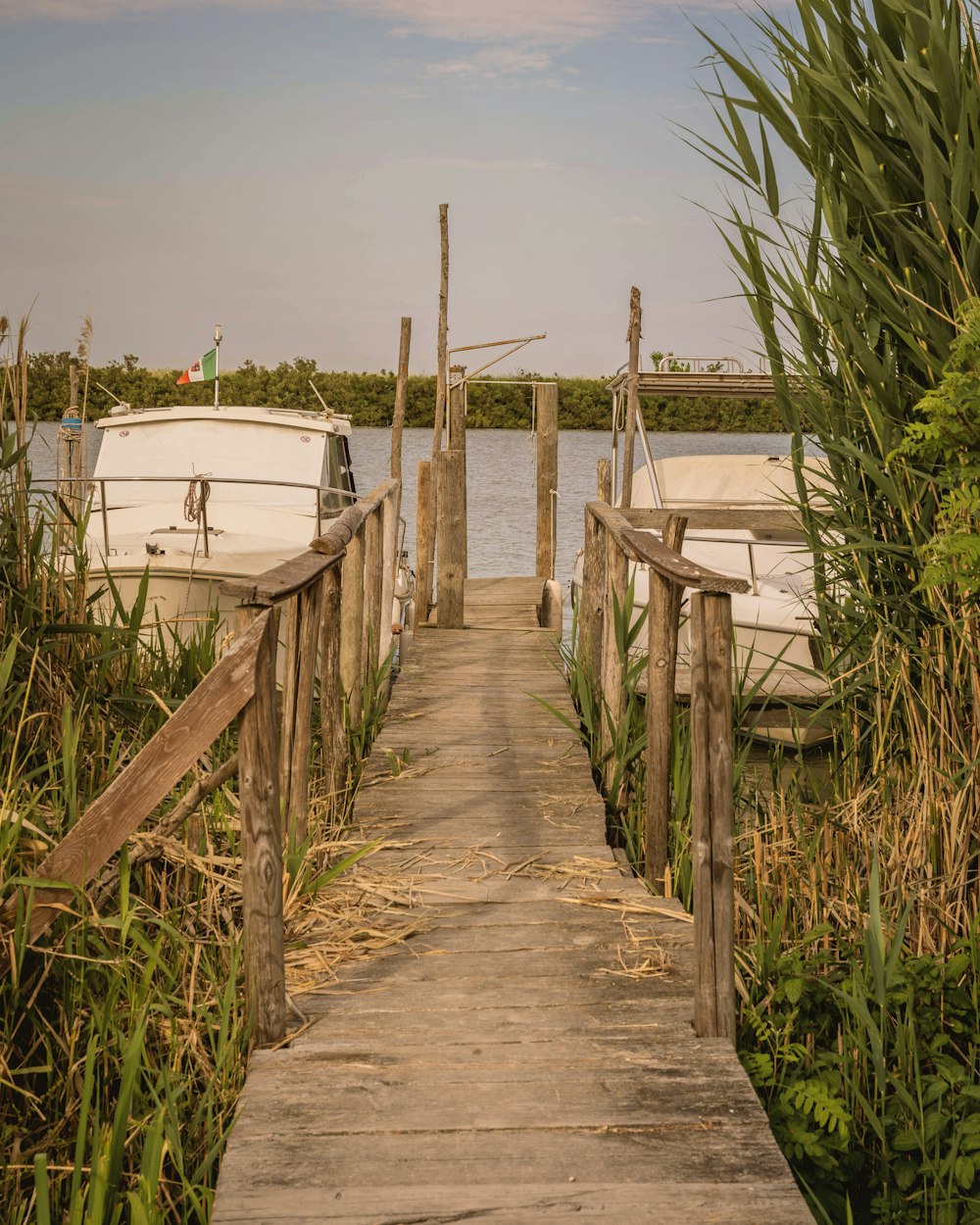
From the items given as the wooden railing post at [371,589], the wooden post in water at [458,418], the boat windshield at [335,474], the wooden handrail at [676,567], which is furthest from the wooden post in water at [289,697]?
the wooden post in water at [458,418]

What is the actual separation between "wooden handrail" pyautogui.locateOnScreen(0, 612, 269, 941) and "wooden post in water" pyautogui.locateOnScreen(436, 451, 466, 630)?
682cm

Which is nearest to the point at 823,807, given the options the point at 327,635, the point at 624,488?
the point at 327,635

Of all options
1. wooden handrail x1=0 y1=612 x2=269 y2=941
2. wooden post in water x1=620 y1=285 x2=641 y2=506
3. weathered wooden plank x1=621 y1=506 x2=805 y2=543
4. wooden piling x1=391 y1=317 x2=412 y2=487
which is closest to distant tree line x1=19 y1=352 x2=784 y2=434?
wooden piling x1=391 y1=317 x2=412 y2=487

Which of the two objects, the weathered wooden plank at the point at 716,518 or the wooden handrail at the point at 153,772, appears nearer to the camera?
the wooden handrail at the point at 153,772

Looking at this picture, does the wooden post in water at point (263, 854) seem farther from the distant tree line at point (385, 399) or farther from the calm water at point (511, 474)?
the distant tree line at point (385, 399)

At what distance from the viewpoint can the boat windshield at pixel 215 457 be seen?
965cm

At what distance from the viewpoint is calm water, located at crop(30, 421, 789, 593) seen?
13.9m

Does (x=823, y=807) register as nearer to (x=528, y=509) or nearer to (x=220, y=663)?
(x=220, y=663)

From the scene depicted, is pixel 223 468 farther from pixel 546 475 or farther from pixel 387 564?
pixel 546 475

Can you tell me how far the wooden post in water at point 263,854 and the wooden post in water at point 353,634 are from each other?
9.11 ft

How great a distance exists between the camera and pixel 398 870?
4094 mm

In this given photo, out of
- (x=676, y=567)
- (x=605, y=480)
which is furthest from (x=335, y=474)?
(x=676, y=567)

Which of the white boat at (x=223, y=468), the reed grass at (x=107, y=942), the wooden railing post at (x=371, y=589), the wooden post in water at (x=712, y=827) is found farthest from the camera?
the white boat at (x=223, y=468)

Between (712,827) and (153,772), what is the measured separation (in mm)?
1337
